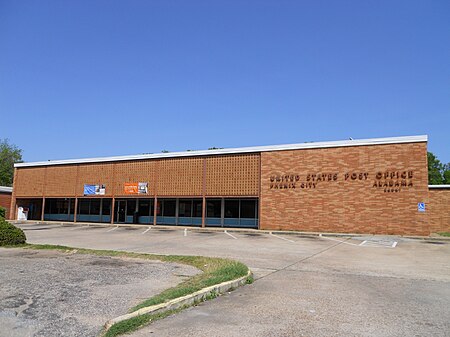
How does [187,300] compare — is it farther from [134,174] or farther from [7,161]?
[7,161]

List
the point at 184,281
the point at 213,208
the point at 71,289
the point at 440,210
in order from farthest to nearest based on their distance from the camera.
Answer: the point at 213,208 → the point at 440,210 → the point at 184,281 → the point at 71,289

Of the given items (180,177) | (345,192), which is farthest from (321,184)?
(180,177)

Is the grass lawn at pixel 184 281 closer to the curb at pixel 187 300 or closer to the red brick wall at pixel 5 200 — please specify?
the curb at pixel 187 300

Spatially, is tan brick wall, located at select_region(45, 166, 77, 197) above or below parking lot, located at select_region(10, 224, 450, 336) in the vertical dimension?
above

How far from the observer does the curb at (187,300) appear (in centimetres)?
566

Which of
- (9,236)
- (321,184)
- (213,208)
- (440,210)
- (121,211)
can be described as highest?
(321,184)

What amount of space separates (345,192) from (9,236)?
740 inches

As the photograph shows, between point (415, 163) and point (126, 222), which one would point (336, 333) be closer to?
point (415, 163)

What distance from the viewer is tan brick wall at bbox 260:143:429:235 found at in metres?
23.2

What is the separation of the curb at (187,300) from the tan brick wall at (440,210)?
974 inches

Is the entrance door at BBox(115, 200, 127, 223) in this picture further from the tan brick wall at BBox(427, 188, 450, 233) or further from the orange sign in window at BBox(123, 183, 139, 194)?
the tan brick wall at BBox(427, 188, 450, 233)

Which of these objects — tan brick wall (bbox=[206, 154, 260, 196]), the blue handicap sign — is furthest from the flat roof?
the blue handicap sign

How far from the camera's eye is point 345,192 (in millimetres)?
24734

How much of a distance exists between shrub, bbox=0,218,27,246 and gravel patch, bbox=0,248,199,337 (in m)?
3.15
